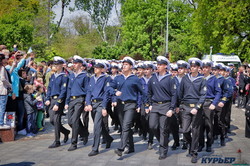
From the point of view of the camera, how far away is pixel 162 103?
870 cm

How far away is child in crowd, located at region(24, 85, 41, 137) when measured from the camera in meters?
11.6

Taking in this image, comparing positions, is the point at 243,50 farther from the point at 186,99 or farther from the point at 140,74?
the point at 186,99

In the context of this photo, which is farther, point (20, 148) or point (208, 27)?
point (208, 27)

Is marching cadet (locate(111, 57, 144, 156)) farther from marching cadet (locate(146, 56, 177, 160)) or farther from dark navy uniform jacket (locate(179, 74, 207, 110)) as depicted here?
dark navy uniform jacket (locate(179, 74, 207, 110))

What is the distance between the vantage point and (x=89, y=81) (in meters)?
9.65

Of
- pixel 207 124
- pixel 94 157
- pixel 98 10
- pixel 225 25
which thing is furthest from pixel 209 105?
pixel 98 10

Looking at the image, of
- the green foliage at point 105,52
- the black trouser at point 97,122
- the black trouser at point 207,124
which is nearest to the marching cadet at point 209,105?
the black trouser at point 207,124

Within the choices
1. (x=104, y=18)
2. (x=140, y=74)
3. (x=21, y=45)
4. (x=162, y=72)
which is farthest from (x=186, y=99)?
(x=104, y=18)

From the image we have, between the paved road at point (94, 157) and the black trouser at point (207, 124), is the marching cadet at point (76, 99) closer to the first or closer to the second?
the paved road at point (94, 157)

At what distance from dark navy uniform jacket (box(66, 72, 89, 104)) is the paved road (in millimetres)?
1435

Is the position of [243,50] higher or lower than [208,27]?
lower

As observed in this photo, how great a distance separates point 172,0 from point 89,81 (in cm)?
4079

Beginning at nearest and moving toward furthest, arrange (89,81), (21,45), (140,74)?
(89,81) → (140,74) → (21,45)

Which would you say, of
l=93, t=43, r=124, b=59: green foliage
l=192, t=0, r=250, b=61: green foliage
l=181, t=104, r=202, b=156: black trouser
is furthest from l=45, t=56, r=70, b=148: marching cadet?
l=93, t=43, r=124, b=59: green foliage
